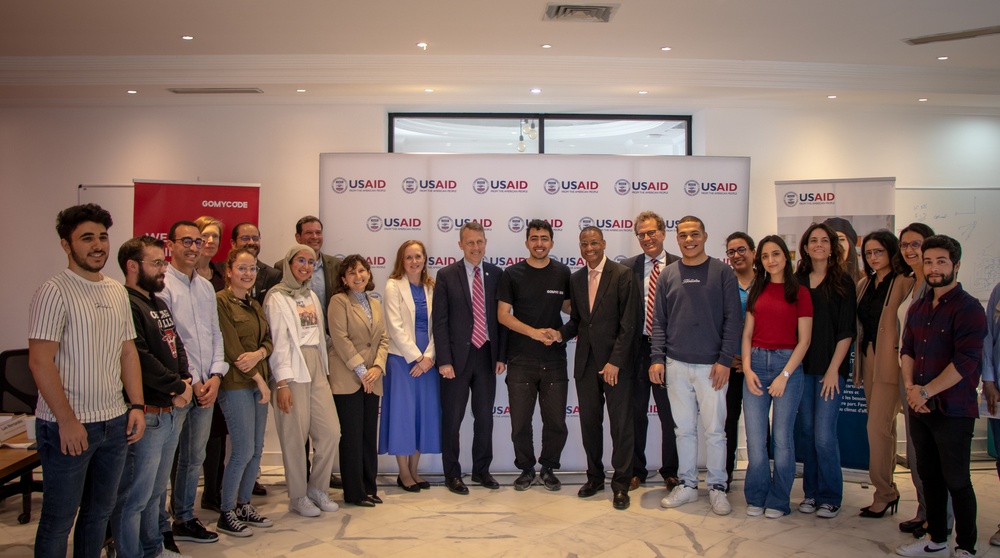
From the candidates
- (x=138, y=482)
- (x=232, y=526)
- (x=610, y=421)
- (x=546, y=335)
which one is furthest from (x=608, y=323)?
(x=138, y=482)

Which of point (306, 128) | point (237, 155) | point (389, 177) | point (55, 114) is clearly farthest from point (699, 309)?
point (55, 114)

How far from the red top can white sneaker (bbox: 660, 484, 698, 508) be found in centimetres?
106

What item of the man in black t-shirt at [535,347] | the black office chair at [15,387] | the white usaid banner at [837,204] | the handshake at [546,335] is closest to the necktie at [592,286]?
the man in black t-shirt at [535,347]

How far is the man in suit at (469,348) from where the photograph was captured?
4.96 m

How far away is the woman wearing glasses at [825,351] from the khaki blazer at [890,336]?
0.17 metres

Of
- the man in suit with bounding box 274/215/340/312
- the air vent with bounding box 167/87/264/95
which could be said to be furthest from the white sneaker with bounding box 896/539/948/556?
the air vent with bounding box 167/87/264/95

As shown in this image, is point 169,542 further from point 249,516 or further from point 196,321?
point 196,321

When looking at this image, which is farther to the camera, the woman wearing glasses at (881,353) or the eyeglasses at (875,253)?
the eyeglasses at (875,253)

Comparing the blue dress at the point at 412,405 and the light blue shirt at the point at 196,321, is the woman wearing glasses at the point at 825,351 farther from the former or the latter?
the light blue shirt at the point at 196,321

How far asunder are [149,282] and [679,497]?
3.35 m

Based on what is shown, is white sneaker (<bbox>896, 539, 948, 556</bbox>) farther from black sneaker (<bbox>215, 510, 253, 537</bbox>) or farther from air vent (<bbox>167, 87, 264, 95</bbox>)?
air vent (<bbox>167, 87, 264, 95</bbox>)

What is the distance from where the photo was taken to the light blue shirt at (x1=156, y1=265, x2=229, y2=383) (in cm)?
373

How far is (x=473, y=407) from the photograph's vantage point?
511cm

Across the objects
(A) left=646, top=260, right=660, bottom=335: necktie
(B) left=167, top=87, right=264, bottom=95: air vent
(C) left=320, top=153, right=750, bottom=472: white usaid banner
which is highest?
(B) left=167, top=87, right=264, bottom=95: air vent
